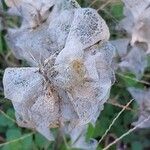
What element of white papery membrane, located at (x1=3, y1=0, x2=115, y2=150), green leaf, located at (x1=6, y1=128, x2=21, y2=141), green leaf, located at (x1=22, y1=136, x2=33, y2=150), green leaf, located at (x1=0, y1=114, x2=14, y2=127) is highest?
white papery membrane, located at (x1=3, y1=0, x2=115, y2=150)

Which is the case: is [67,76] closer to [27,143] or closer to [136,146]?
[27,143]

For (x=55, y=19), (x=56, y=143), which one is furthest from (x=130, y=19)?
(x=56, y=143)

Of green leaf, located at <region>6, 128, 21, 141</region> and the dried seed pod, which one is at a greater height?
green leaf, located at <region>6, 128, 21, 141</region>

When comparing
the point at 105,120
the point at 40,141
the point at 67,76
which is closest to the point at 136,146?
the point at 105,120

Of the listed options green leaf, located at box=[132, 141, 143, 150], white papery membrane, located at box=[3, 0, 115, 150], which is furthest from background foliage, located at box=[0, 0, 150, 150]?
white papery membrane, located at box=[3, 0, 115, 150]

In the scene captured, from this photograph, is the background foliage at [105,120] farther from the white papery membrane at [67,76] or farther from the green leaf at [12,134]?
the white papery membrane at [67,76]

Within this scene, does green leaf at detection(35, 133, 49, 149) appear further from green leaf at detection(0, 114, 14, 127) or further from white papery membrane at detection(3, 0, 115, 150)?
white papery membrane at detection(3, 0, 115, 150)

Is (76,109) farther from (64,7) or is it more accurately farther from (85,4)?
(85,4)

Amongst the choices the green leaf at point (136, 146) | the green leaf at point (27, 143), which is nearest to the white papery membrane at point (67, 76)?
the green leaf at point (27, 143)
